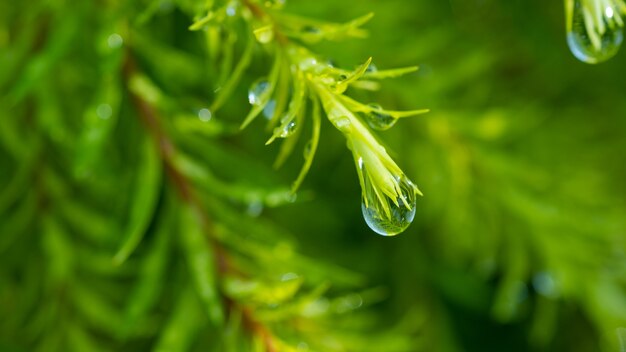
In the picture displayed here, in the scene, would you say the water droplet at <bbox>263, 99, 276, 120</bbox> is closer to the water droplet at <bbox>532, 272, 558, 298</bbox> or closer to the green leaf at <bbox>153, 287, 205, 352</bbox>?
the green leaf at <bbox>153, 287, 205, 352</bbox>

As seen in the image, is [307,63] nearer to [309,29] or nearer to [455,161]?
[309,29]

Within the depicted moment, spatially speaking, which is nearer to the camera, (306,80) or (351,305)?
(306,80)

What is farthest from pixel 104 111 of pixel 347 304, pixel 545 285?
pixel 545 285

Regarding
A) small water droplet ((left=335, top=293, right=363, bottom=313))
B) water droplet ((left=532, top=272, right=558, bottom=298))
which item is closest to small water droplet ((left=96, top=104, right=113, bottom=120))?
small water droplet ((left=335, top=293, right=363, bottom=313))

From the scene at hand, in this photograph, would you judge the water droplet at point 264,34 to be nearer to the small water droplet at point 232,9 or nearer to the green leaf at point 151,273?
the small water droplet at point 232,9

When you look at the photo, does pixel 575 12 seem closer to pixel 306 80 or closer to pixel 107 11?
pixel 306 80

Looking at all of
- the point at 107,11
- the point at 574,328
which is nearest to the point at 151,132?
the point at 107,11
